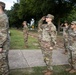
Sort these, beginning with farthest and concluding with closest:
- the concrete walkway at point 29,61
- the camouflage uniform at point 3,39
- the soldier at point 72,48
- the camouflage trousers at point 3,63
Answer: the concrete walkway at point 29,61 → the soldier at point 72,48 → the camouflage trousers at point 3,63 → the camouflage uniform at point 3,39

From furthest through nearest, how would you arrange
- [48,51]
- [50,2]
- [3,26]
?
[50,2], [48,51], [3,26]

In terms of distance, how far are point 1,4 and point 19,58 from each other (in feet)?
13.7

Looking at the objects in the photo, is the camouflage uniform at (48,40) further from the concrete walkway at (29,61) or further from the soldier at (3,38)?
the soldier at (3,38)

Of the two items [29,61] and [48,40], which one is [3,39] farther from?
[29,61]

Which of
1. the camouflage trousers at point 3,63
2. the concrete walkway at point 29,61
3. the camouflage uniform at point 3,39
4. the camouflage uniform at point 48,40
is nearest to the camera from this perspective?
the camouflage uniform at point 3,39

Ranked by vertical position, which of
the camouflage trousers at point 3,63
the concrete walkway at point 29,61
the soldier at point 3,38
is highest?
the soldier at point 3,38

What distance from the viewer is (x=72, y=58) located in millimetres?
7535

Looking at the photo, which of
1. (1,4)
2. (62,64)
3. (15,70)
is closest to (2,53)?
(1,4)

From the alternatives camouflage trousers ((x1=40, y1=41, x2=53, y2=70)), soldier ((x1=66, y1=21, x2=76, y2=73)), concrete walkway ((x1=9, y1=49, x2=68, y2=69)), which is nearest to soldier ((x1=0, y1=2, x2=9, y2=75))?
camouflage trousers ((x1=40, y1=41, x2=53, y2=70))

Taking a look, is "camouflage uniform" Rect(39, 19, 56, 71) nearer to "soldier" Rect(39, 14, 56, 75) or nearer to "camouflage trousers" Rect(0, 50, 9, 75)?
"soldier" Rect(39, 14, 56, 75)

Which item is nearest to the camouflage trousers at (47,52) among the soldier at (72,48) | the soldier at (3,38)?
the soldier at (72,48)

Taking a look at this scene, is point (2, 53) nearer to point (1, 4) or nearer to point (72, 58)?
point (1, 4)

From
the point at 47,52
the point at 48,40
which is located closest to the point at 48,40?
the point at 48,40

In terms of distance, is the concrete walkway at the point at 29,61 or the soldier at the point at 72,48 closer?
the soldier at the point at 72,48
